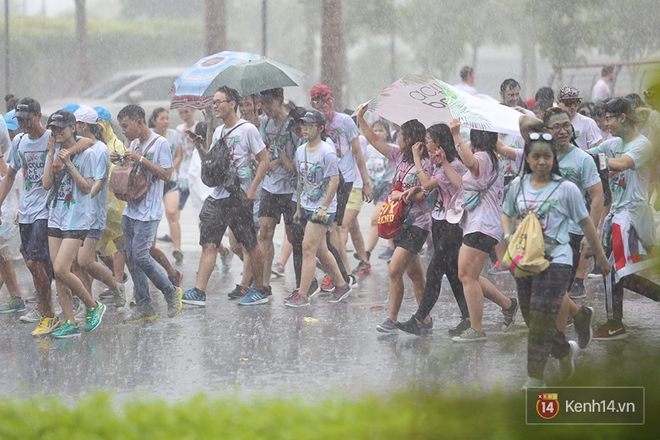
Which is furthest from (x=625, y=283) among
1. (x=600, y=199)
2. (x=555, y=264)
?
(x=555, y=264)

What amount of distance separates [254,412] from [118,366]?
3007 millimetres

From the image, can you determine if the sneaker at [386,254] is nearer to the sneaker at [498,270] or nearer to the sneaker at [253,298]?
the sneaker at [498,270]

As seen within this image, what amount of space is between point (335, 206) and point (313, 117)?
83 cm

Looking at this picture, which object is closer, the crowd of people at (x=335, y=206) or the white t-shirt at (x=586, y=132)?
the crowd of people at (x=335, y=206)

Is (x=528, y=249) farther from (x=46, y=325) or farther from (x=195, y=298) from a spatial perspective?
(x=46, y=325)

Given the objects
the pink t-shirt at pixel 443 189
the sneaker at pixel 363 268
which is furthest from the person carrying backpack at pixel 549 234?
the sneaker at pixel 363 268

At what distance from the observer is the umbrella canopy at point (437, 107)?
20.8ft

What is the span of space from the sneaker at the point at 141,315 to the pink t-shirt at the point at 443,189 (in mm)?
2643

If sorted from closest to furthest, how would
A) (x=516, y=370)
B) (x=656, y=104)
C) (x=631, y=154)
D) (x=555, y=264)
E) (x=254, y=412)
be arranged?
(x=656, y=104) → (x=254, y=412) → (x=555, y=264) → (x=516, y=370) → (x=631, y=154)

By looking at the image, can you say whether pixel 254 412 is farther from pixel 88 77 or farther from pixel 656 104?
pixel 88 77

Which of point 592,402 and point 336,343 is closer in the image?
point 592,402

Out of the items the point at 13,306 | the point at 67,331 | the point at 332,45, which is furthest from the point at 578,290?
the point at 332,45

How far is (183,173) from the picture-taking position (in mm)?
12523

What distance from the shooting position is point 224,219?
8586mm
